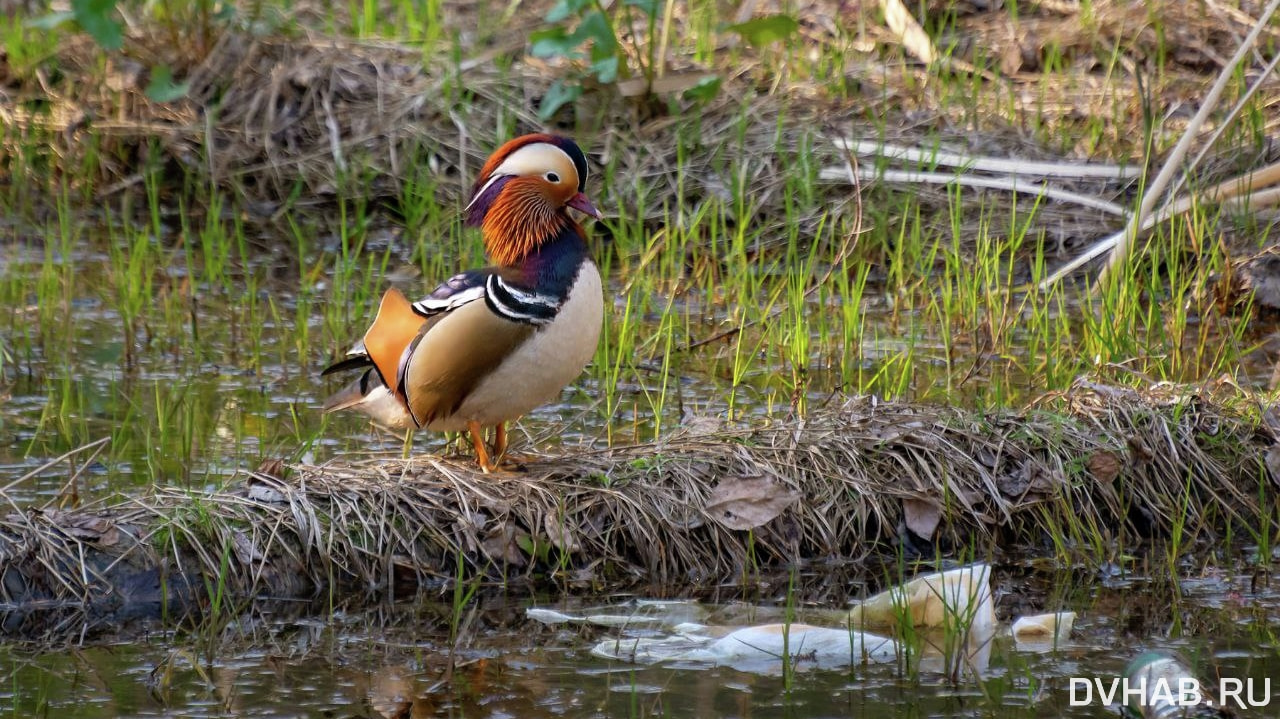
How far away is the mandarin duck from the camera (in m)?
3.92

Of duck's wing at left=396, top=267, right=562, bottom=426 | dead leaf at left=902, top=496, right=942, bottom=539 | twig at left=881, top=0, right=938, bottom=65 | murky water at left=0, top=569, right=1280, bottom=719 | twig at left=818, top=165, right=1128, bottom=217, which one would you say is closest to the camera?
murky water at left=0, top=569, right=1280, bottom=719

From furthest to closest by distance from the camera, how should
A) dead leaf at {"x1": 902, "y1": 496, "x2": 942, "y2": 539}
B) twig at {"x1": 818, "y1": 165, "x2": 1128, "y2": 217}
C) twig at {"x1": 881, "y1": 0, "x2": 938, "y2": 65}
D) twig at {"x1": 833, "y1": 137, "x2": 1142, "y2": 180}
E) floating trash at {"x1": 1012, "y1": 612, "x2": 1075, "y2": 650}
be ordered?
twig at {"x1": 881, "y1": 0, "x2": 938, "y2": 65}
twig at {"x1": 833, "y1": 137, "x2": 1142, "y2": 180}
twig at {"x1": 818, "y1": 165, "x2": 1128, "y2": 217}
dead leaf at {"x1": 902, "y1": 496, "x2": 942, "y2": 539}
floating trash at {"x1": 1012, "y1": 612, "x2": 1075, "y2": 650}

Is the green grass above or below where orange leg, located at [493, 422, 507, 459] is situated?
above

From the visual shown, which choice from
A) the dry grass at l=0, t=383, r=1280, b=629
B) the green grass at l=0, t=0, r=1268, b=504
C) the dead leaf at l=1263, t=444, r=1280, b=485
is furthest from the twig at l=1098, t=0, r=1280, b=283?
the dead leaf at l=1263, t=444, r=1280, b=485

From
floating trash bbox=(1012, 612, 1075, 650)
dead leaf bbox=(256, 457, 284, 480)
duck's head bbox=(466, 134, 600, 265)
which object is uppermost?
duck's head bbox=(466, 134, 600, 265)

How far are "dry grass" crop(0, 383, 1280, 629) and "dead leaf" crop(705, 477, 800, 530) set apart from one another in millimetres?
30

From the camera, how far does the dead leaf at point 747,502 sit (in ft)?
13.4

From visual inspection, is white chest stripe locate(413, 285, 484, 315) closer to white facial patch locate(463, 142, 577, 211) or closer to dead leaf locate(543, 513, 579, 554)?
white facial patch locate(463, 142, 577, 211)

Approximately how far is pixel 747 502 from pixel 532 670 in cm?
94

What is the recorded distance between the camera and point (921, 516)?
421 cm

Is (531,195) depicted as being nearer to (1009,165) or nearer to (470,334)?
(470,334)

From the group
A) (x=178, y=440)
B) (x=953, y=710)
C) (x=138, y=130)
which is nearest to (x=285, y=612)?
(x=178, y=440)

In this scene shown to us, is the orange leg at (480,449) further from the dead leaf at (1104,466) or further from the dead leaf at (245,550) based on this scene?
the dead leaf at (1104,466)

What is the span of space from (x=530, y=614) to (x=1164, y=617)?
4.58 feet
